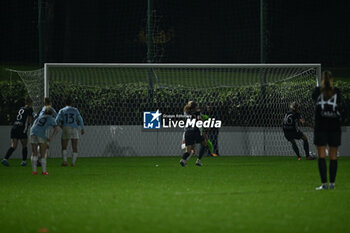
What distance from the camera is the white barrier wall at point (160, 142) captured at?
24.0 meters

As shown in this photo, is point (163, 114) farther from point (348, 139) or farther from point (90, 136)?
point (348, 139)

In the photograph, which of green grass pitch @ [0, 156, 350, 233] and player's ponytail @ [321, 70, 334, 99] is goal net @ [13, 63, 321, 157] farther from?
player's ponytail @ [321, 70, 334, 99]

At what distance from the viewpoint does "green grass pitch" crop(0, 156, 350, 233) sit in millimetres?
7223

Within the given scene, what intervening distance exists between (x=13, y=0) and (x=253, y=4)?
1401cm

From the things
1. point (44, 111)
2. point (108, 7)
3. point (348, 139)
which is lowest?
point (348, 139)

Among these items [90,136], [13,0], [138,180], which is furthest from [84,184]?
[13,0]

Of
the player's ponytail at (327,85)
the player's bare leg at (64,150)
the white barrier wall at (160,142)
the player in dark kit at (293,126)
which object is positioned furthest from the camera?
the white barrier wall at (160,142)

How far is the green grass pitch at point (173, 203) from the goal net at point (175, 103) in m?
9.39

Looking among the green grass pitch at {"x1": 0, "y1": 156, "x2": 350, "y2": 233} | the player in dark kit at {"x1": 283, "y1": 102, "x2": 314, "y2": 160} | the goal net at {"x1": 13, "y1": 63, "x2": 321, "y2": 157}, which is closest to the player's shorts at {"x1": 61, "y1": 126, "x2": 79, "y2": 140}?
the green grass pitch at {"x1": 0, "y1": 156, "x2": 350, "y2": 233}

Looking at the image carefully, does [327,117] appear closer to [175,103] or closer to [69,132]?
[69,132]

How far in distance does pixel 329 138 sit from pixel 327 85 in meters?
0.87

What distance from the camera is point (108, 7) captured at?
37.0 m

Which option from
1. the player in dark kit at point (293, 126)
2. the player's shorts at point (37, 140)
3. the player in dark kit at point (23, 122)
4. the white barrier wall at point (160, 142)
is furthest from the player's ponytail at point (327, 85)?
the white barrier wall at point (160, 142)

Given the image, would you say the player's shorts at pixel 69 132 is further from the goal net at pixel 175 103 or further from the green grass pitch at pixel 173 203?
the goal net at pixel 175 103
